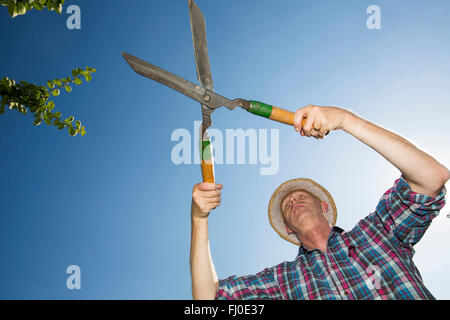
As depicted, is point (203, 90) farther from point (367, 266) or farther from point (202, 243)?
point (367, 266)

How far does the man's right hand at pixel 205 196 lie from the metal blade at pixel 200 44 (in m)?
0.89

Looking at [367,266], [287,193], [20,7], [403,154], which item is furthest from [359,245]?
[20,7]

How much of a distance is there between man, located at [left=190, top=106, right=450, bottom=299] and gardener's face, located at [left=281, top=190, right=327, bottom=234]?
272 millimetres

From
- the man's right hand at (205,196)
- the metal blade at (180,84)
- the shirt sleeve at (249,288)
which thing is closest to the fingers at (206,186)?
the man's right hand at (205,196)

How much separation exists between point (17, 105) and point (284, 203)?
9.92 feet

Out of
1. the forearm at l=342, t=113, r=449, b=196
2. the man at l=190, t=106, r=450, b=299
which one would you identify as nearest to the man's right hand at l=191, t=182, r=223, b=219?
the man at l=190, t=106, r=450, b=299

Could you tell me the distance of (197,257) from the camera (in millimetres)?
2422

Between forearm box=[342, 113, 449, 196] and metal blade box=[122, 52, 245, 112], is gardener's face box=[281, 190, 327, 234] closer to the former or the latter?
forearm box=[342, 113, 449, 196]

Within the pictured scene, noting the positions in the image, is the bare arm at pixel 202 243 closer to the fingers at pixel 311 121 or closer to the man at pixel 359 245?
the man at pixel 359 245

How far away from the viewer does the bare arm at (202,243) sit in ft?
7.36

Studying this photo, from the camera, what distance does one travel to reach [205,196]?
2.24 m

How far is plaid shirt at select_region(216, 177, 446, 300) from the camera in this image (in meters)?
2.36
